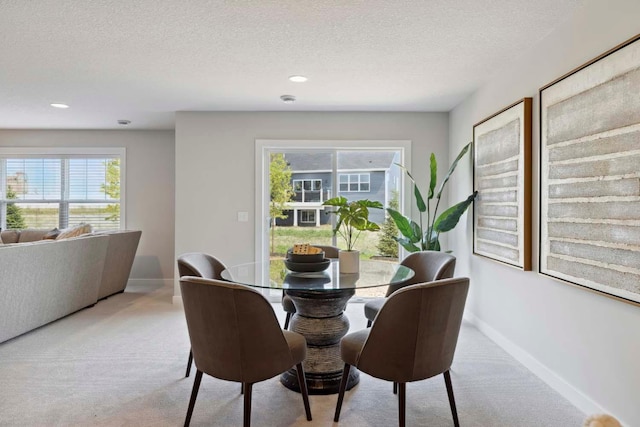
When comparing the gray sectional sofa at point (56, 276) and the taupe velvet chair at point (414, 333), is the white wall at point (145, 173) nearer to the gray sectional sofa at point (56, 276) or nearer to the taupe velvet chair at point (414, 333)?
the gray sectional sofa at point (56, 276)

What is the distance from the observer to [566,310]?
2539 millimetres

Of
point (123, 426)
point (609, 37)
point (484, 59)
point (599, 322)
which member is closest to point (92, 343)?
point (123, 426)

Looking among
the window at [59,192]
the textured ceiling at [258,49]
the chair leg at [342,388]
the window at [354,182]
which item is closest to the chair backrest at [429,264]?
the chair leg at [342,388]

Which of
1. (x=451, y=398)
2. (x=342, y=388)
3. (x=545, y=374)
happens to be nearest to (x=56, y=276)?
(x=342, y=388)

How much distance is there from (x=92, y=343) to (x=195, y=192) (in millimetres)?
1999

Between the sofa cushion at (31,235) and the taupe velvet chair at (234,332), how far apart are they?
4.87 m

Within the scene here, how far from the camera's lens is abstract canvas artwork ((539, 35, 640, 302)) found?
1949mm

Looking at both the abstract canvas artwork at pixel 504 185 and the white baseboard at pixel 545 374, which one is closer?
the white baseboard at pixel 545 374

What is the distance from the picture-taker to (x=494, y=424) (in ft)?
7.25

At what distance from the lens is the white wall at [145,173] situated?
20.2ft

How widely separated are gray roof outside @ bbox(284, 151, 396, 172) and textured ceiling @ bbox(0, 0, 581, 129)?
2.11 feet

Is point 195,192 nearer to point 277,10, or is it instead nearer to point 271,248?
A: point 271,248

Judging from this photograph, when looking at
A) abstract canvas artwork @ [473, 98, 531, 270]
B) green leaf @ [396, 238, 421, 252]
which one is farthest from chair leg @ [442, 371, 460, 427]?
green leaf @ [396, 238, 421, 252]

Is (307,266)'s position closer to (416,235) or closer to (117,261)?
(416,235)
